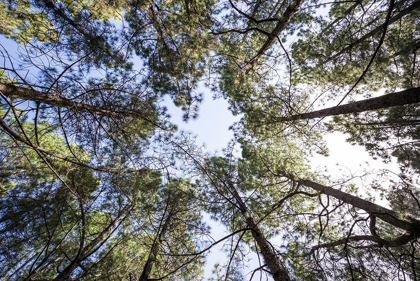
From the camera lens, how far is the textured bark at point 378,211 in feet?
13.2

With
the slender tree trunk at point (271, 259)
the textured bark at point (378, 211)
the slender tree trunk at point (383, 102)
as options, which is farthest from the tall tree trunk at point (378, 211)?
the slender tree trunk at point (383, 102)

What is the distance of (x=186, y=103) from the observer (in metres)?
4.91

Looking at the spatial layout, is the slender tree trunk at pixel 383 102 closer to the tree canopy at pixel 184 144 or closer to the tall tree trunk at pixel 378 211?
the tree canopy at pixel 184 144

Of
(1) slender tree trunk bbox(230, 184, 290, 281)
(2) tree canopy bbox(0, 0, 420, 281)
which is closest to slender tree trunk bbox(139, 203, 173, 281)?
(2) tree canopy bbox(0, 0, 420, 281)

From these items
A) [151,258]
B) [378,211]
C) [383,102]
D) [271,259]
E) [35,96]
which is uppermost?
[383,102]

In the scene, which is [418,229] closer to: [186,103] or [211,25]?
[186,103]

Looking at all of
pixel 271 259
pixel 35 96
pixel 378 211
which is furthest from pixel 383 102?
pixel 35 96

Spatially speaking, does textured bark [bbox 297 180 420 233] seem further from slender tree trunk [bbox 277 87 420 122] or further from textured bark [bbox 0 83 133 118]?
textured bark [bbox 0 83 133 118]

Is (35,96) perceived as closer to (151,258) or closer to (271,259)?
(151,258)

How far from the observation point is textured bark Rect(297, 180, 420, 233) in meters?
4.03

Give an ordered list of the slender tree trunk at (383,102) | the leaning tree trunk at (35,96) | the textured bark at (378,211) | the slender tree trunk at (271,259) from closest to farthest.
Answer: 1. the leaning tree trunk at (35,96)
2. the slender tree trunk at (271,259)
3. the slender tree trunk at (383,102)
4. the textured bark at (378,211)

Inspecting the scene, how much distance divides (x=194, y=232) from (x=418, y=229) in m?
4.87

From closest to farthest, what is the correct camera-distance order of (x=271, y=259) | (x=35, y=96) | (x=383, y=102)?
(x=35, y=96)
(x=271, y=259)
(x=383, y=102)

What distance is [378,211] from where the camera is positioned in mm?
4652
